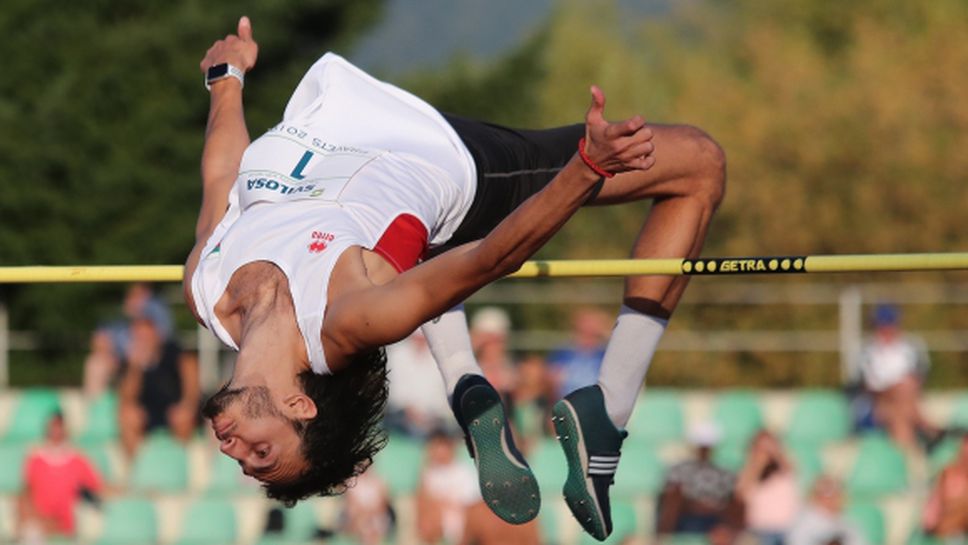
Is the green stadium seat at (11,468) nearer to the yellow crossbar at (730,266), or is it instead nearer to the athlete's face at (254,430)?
the yellow crossbar at (730,266)

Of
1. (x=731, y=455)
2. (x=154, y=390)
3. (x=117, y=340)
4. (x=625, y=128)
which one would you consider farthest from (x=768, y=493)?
(x=625, y=128)

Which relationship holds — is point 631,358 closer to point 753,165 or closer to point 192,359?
point 192,359

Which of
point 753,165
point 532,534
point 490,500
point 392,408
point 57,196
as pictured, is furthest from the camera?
point 753,165

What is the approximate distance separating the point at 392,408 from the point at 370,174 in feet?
22.4

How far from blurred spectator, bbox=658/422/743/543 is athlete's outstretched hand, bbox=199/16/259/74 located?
5.19 metres

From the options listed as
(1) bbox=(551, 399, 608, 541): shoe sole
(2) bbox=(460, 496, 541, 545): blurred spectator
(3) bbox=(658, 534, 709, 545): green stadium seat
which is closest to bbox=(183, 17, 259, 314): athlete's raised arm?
(1) bbox=(551, 399, 608, 541): shoe sole

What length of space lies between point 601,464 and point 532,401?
639cm

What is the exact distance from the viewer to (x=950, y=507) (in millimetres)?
10945

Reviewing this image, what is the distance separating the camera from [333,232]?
529 centimetres

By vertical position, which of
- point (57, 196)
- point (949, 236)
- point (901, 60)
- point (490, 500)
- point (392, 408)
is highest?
point (901, 60)

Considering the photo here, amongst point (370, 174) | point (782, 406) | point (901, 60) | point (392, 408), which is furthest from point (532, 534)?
point (901, 60)

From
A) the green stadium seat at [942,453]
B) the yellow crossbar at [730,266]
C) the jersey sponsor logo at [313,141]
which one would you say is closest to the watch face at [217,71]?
the jersey sponsor logo at [313,141]

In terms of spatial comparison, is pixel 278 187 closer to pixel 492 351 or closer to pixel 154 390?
pixel 492 351

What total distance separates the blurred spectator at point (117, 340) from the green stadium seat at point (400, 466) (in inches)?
71.3
